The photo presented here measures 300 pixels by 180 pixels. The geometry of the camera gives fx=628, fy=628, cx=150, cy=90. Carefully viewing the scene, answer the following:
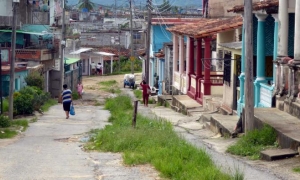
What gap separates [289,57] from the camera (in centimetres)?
1639

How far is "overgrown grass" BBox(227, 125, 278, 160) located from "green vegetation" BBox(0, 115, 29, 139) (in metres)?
7.70

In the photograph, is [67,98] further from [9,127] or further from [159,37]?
[159,37]

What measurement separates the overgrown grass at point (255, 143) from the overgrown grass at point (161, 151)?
1.33 m

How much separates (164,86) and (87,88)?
13.7 metres

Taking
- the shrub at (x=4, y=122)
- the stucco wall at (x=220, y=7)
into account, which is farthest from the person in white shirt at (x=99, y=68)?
the shrub at (x=4, y=122)

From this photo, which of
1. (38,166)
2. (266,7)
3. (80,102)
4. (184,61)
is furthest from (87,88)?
(38,166)

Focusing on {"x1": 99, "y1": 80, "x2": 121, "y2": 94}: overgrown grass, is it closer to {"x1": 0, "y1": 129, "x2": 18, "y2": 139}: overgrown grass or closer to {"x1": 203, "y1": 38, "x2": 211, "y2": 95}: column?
{"x1": 203, "y1": 38, "x2": 211, "y2": 95}: column

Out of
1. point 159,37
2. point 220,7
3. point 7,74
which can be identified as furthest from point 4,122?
point 159,37

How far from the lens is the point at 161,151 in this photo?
12172 mm

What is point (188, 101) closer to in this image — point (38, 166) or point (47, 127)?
point (47, 127)

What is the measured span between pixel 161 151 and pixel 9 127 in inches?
392

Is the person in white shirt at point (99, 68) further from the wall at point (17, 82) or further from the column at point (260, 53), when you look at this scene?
the column at point (260, 53)

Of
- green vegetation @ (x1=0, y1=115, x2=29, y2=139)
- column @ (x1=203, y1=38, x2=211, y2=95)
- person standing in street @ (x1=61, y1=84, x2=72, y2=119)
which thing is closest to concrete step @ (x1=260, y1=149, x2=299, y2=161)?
green vegetation @ (x1=0, y1=115, x2=29, y2=139)

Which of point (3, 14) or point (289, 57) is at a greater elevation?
point (3, 14)
